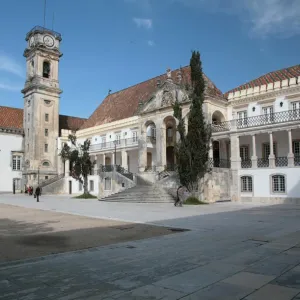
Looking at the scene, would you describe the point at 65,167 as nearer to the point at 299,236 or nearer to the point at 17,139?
the point at 17,139

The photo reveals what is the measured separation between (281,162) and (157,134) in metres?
11.9

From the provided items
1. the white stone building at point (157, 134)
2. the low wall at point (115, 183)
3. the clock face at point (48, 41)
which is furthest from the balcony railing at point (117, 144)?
the clock face at point (48, 41)

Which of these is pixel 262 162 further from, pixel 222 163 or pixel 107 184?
pixel 107 184

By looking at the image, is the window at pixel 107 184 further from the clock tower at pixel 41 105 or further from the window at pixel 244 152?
the clock tower at pixel 41 105

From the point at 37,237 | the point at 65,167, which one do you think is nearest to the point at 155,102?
the point at 65,167

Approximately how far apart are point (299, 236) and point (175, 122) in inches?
934

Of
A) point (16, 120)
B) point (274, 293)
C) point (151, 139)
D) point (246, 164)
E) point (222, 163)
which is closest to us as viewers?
point (274, 293)

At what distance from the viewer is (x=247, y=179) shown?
2561 centimetres

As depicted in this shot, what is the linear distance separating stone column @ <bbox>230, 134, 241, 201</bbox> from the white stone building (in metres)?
0.08

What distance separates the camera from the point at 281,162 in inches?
972

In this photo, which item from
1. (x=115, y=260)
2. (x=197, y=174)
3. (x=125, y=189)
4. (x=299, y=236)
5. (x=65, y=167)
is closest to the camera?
(x=115, y=260)

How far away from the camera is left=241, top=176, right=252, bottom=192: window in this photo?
25.5 m

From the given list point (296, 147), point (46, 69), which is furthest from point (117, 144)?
point (296, 147)

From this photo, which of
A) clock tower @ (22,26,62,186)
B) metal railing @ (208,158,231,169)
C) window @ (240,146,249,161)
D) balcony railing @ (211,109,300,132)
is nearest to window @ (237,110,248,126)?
balcony railing @ (211,109,300,132)
